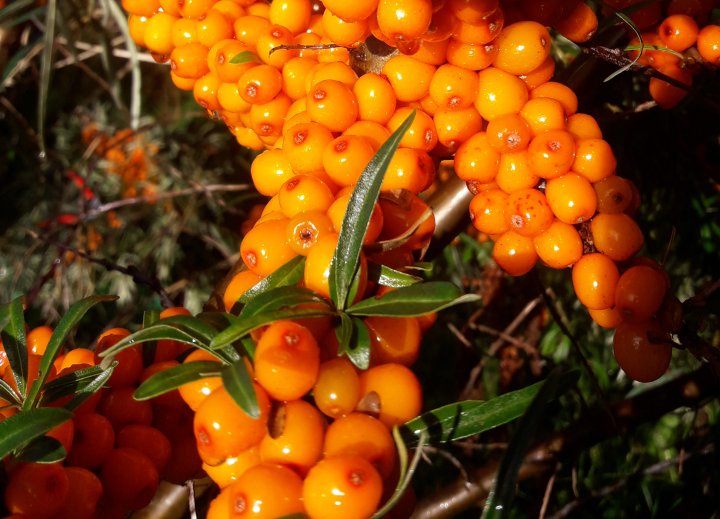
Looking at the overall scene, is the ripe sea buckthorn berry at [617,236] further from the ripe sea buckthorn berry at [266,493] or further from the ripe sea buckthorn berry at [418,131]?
the ripe sea buckthorn berry at [266,493]

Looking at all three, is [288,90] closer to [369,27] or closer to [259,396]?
[369,27]

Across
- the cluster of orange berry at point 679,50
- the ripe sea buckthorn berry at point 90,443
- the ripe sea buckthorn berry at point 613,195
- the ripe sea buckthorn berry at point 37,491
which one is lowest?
the ripe sea buckthorn berry at point 90,443

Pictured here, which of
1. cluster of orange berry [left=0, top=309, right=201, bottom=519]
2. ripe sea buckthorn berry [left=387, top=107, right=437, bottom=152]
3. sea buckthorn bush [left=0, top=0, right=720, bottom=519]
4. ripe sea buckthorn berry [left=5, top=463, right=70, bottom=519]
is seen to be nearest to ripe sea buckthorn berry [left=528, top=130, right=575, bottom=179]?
sea buckthorn bush [left=0, top=0, right=720, bottom=519]

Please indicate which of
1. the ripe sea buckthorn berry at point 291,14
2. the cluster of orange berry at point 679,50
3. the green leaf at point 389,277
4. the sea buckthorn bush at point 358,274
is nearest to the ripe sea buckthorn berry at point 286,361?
the sea buckthorn bush at point 358,274

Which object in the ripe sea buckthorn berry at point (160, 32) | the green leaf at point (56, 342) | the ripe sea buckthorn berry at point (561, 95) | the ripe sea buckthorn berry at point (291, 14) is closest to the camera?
the green leaf at point (56, 342)

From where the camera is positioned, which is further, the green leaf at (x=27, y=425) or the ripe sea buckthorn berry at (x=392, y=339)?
the ripe sea buckthorn berry at (x=392, y=339)

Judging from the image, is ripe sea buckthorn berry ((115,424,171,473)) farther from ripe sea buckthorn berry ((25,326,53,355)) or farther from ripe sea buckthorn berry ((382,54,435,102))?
ripe sea buckthorn berry ((382,54,435,102))
